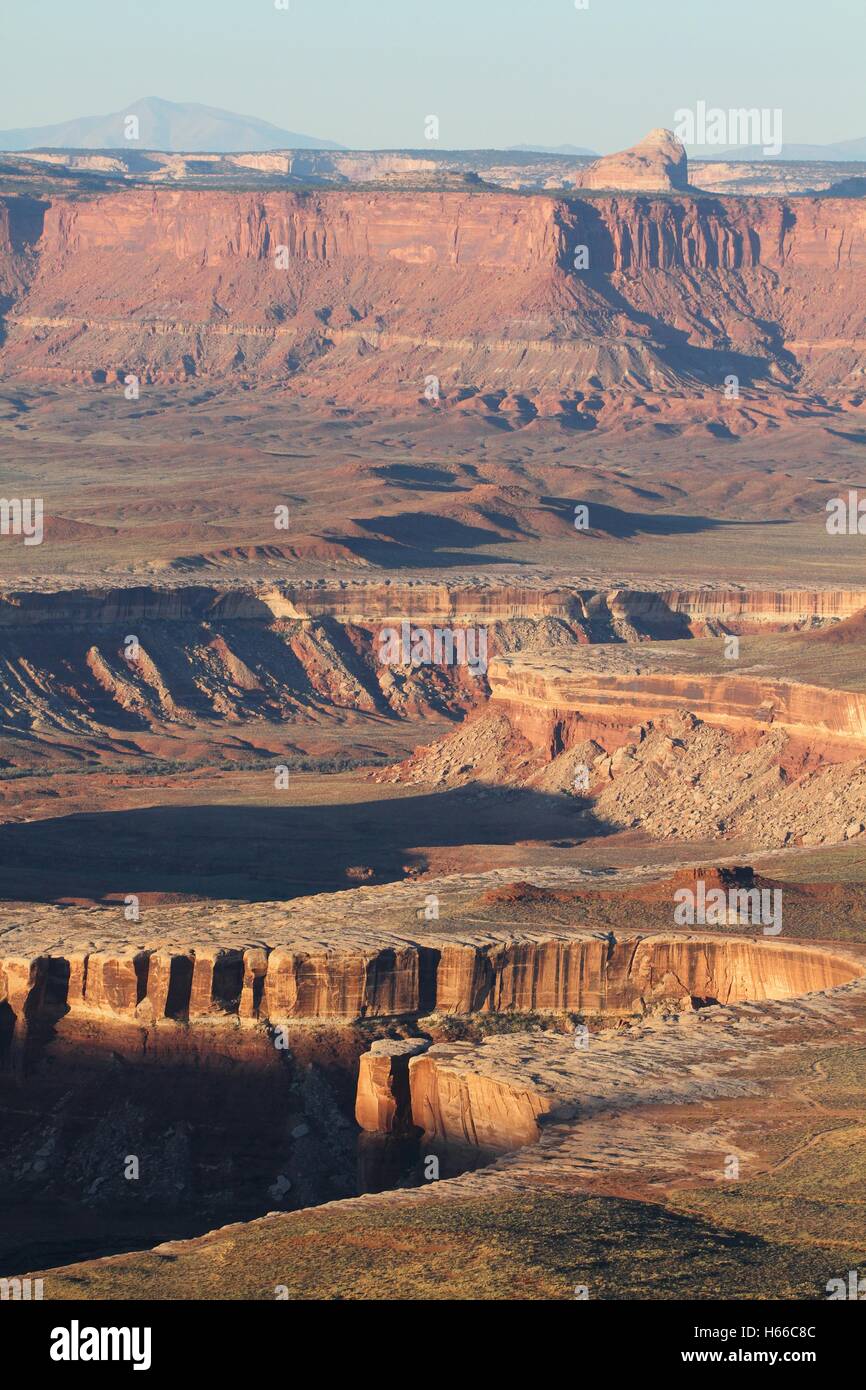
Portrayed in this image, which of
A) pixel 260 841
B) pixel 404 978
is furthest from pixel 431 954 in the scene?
pixel 260 841

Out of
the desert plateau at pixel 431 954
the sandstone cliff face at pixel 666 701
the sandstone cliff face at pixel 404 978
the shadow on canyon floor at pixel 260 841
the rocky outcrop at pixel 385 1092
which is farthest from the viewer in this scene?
the sandstone cliff face at pixel 666 701

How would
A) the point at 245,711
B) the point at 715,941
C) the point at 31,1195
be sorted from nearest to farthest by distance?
1. the point at 31,1195
2. the point at 715,941
3. the point at 245,711

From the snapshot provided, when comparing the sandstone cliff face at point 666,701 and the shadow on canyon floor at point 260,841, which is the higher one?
the sandstone cliff face at point 666,701

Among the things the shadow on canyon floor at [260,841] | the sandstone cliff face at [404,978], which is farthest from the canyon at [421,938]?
the shadow on canyon floor at [260,841]

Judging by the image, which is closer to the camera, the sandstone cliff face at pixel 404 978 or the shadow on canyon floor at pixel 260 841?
the sandstone cliff face at pixel 404 978

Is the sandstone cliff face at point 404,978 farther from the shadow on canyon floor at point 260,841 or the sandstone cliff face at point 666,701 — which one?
the sandstone cliff face at point 666,701

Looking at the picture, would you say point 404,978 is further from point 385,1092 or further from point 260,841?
point 260,841
